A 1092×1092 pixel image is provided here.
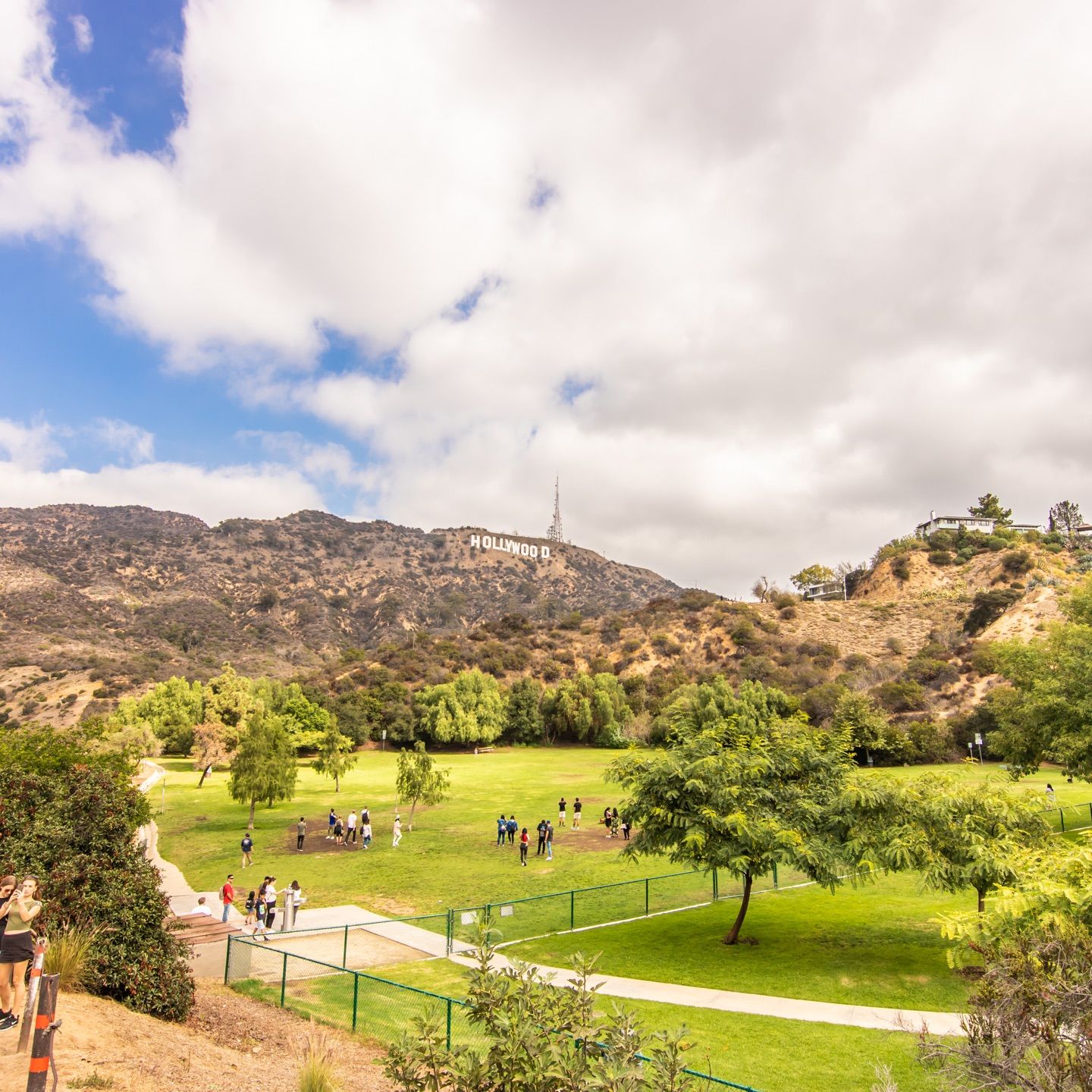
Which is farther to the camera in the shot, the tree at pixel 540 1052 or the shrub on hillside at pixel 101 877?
the shrub on hillside at pixel 101 877

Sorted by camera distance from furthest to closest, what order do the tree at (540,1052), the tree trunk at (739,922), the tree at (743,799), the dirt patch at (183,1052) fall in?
the tree trunk at (739,922) < the tree at (743,799) < the dirt patch at (183,1052) < the tree at (540,1052)

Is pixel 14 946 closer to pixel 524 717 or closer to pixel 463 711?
pixel 463 711

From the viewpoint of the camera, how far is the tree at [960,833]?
1481cm

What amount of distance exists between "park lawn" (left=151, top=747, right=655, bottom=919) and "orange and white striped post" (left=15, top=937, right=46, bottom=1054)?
555 inches

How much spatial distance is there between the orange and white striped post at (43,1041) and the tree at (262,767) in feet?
99.3

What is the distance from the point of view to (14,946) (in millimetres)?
8648

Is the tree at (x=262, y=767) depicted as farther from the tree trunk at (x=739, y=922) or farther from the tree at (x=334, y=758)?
the tree trunk at (x=739, y=922)

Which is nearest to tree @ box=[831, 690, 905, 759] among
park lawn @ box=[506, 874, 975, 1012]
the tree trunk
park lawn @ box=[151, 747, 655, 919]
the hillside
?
park lawn @ box=[151, 747, 655, 919]

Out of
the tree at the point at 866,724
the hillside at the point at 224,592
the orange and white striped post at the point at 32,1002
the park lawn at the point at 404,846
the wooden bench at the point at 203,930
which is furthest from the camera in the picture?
the hillside at the point at 224,592

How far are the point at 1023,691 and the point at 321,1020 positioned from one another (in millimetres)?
27646

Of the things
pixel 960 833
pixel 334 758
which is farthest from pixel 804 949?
pixel 334 758

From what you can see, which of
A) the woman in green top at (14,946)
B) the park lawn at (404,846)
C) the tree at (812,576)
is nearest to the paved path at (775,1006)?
the woman in green top at (14,946)

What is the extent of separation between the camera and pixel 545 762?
62.8m

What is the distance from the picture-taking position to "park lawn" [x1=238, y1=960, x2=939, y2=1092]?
10.7 m
